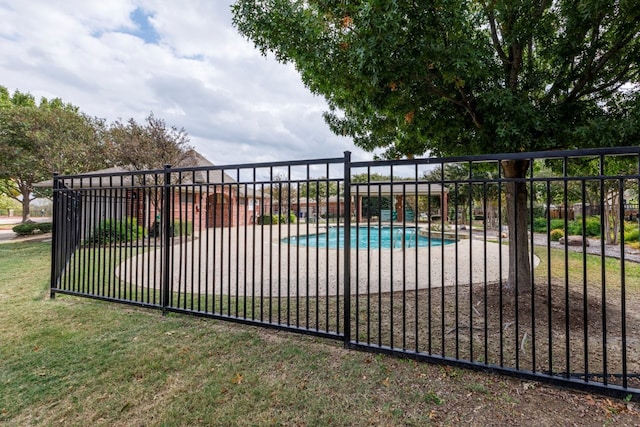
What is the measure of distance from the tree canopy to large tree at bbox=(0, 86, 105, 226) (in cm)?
1468

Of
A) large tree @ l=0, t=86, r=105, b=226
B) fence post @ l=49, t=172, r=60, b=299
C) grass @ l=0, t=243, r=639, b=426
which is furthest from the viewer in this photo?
large tree @ l=0, t=86, r=105, b=226

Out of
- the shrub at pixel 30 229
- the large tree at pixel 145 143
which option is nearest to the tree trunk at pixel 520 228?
the large tree at pixel 145 143

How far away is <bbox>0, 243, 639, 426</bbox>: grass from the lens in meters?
2.02

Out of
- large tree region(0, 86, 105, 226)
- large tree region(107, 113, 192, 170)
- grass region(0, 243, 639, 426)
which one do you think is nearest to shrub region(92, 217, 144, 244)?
grass region(0, 243, 639, 426)

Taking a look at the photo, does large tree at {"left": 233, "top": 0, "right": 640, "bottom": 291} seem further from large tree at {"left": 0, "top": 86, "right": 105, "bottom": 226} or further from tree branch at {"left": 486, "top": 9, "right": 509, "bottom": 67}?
large tree at {"left": 0, "top": 86, "right": 105, "bottom": 226}

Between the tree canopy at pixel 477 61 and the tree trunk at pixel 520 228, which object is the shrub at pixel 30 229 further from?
the tree trunk at pixel 520 228

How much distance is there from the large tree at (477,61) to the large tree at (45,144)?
1475 centimetres

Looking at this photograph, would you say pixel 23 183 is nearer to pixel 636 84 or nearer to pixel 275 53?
pixel 275 53

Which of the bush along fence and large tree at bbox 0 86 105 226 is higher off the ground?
large tree at bbox 0 86 105 226

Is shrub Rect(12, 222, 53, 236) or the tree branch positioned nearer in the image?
the tree branch

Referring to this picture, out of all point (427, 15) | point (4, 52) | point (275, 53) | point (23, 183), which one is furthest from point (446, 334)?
point (23, 183)

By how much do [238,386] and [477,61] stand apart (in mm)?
3568

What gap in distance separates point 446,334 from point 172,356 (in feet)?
9.29

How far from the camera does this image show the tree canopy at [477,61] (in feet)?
9.10
